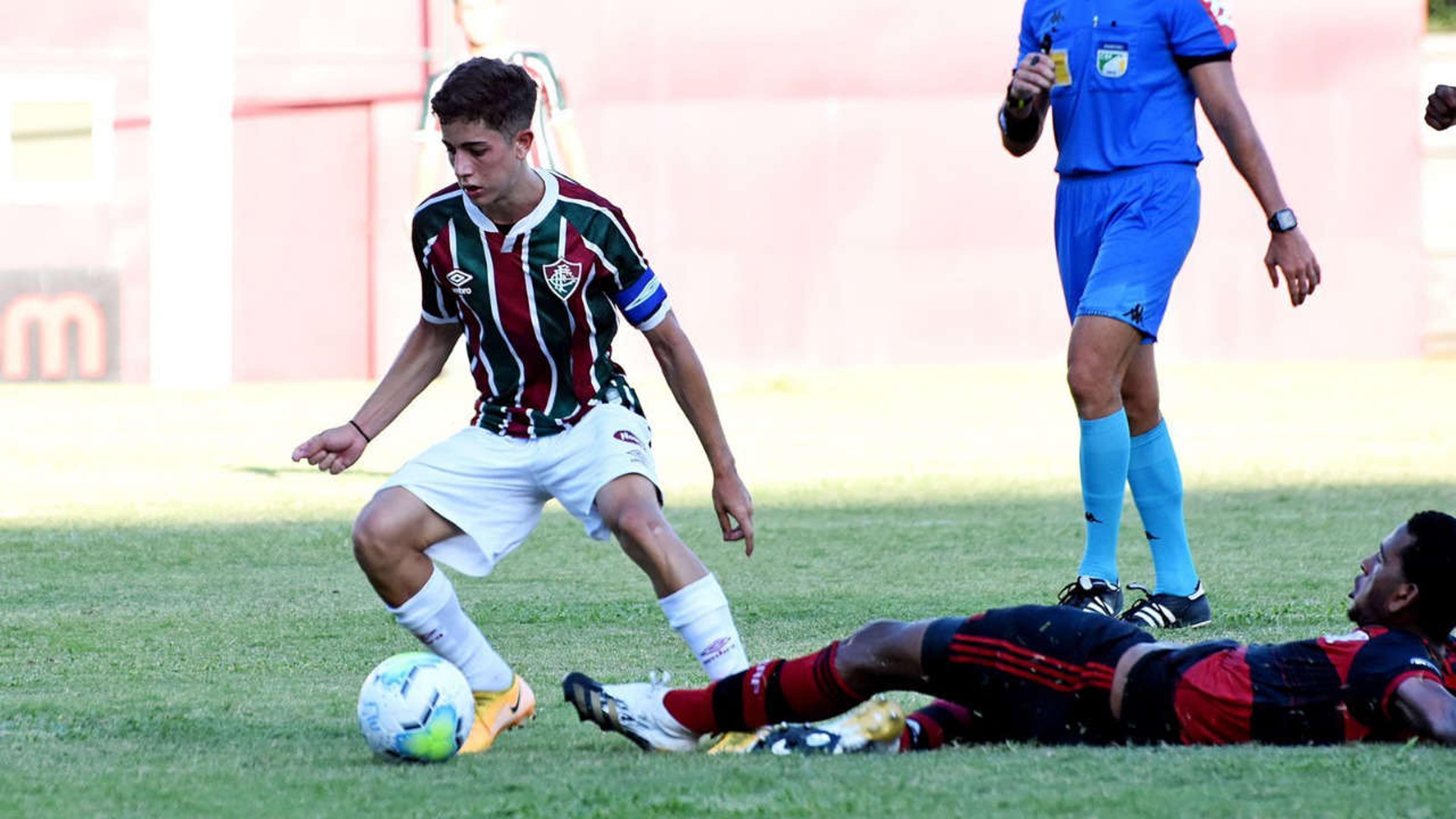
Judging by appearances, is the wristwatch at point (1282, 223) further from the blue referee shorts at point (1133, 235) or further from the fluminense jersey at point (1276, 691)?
the fluminense jersey at point (1276, 691)

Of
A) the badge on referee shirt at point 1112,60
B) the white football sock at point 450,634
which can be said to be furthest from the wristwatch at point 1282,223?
the white football sock at point 450,634

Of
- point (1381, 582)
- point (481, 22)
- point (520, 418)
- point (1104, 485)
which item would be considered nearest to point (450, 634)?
point (520, 418)

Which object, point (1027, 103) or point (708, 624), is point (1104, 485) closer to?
point (1027, 103)

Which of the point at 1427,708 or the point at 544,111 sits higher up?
the point at 544,111

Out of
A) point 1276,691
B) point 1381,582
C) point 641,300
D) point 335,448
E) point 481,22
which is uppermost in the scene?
point 481,22

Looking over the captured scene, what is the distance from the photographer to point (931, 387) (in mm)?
Answer: 17562

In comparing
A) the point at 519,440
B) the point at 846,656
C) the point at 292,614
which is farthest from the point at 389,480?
the point at 292,614

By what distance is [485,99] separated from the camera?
4.59 metres

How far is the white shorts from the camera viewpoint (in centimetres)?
466

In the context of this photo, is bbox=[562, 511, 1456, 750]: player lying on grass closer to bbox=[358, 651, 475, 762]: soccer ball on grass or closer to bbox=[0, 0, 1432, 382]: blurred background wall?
bbox=[358, 651, 475, 762]: soccer ball on grass

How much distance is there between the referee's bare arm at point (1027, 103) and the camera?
6109 millimetres

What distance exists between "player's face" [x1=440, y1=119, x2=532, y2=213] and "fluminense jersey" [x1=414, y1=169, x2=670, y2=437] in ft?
0.36

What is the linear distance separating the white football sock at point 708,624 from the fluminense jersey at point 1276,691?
858 mm

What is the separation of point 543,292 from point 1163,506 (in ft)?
8.01
